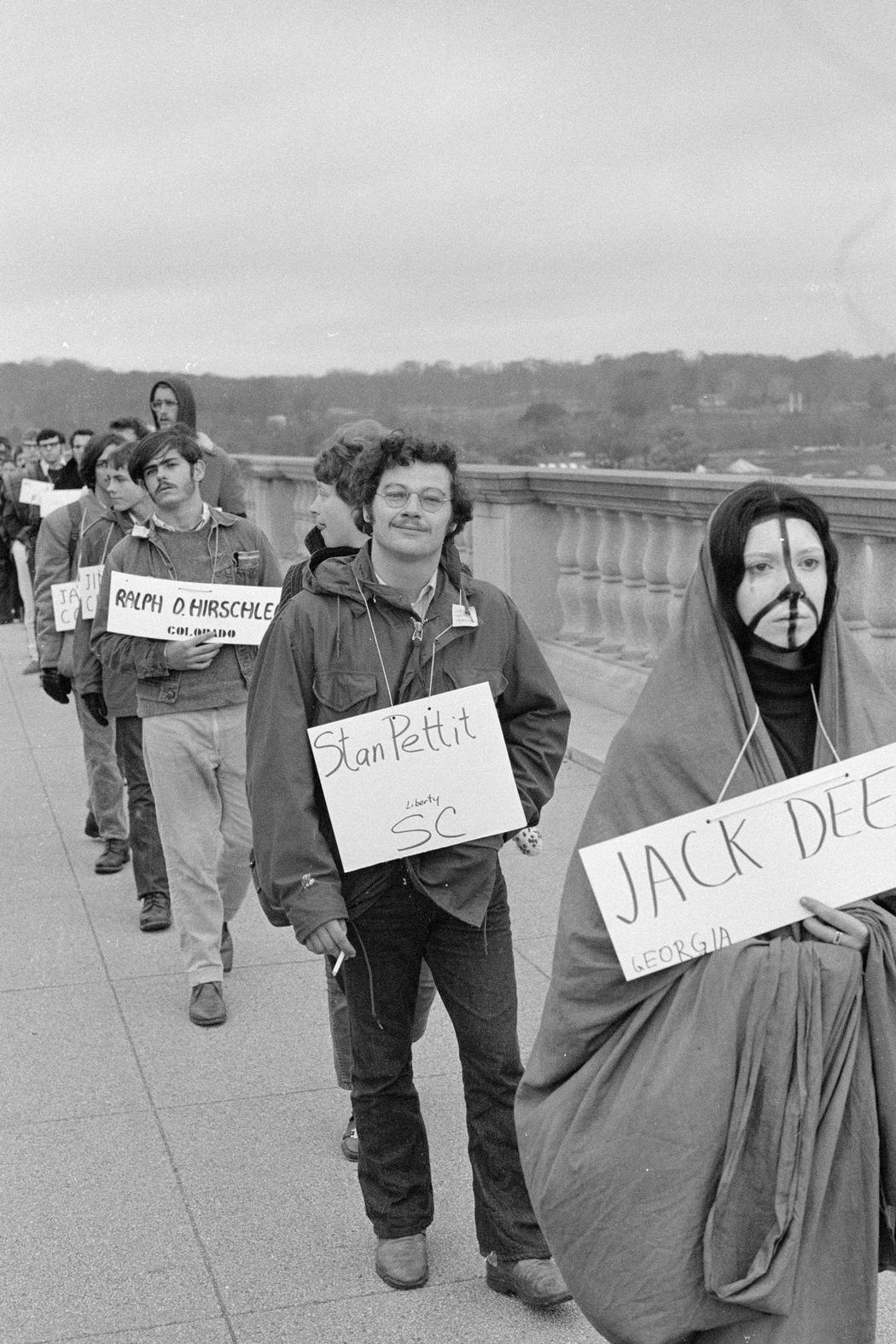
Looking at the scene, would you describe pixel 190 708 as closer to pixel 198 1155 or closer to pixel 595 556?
pixel 198 1155

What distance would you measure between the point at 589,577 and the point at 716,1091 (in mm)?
7124

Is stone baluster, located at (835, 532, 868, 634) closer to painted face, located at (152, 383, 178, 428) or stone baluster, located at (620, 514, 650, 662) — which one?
stone baluster, located at (620, 514, 650, 662)

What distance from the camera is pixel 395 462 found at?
362cm

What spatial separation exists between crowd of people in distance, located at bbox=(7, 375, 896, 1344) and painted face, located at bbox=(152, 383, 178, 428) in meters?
1.81

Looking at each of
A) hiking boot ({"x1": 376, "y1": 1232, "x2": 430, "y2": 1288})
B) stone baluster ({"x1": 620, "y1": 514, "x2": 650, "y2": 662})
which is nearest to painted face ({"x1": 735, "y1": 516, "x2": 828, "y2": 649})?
hiking boot ({"x1": 376, "y1": 1232, "x2": 430, "y2": 1288})

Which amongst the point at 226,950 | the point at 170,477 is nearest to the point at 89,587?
the point at 170,477

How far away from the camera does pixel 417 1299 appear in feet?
12.2

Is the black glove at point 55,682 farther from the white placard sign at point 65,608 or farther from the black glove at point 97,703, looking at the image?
the black glove at point 97,703

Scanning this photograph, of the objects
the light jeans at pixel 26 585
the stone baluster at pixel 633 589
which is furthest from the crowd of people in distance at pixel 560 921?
the light jeans at pixel 26 585

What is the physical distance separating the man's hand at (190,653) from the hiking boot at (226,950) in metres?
1.07

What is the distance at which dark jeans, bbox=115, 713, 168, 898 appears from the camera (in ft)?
21.4

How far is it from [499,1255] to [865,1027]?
1.52 metres

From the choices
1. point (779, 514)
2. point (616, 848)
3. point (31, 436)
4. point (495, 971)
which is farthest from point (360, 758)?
point (31, 436)

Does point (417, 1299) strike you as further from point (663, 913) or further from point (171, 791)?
point (171, 791)
